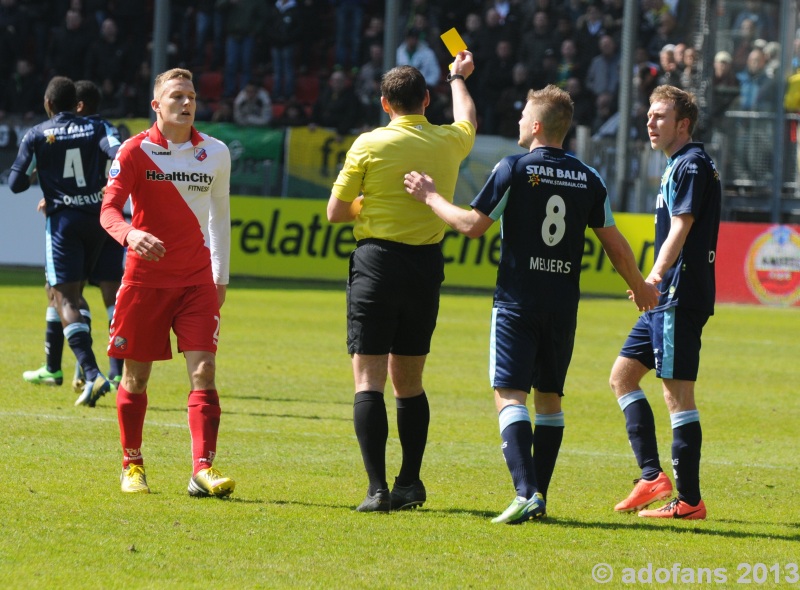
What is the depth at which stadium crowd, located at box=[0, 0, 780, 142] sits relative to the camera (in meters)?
23.0

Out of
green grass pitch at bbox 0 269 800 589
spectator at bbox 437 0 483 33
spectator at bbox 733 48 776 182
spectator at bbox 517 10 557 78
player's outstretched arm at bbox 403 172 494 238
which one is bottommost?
green grass pitch at bbox 0 269 800 589

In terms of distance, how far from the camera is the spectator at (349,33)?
87.7 ft

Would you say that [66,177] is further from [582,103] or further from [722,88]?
[582,103]

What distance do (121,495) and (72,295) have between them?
12.9 ft

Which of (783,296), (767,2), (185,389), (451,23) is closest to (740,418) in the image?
(185,389)

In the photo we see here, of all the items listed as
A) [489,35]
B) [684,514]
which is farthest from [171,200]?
[489,35]

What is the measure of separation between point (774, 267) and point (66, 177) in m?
13.8

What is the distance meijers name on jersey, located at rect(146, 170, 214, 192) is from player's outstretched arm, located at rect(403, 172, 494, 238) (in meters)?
1.07

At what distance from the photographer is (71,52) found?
87.8ft

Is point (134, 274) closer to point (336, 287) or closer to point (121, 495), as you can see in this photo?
point (121, 495)

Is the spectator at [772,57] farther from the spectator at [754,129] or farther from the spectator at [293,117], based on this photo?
the spectator at [293,117]

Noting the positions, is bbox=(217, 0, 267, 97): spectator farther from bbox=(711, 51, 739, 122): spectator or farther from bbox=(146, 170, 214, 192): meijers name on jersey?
bbox=(146, 170, 214, 192): meijers name on jersey

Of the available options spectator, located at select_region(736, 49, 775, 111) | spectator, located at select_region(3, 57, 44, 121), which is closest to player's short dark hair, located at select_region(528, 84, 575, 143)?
spectator, located at select_region(736, 49, 775, 111)

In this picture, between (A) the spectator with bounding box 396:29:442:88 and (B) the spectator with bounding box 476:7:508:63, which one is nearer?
(A) the spectator with bounding box 396:29:442:88
